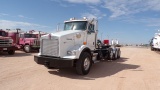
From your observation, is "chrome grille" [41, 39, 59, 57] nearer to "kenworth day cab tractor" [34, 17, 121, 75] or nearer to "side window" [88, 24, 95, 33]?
"kenworth day cab tractor" [34, 17, 121, 75]

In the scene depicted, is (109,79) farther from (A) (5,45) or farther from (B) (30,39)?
(B) (30,39)

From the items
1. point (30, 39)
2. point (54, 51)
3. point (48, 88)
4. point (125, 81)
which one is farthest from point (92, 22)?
point (30, 39)

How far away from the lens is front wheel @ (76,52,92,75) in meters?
9.03

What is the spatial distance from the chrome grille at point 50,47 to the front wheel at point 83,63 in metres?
1.08

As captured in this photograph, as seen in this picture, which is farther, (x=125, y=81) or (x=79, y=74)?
(x=79, y=74)

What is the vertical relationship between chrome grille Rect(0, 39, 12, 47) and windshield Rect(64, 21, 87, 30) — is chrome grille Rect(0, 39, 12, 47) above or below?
below

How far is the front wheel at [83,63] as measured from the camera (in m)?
9.03


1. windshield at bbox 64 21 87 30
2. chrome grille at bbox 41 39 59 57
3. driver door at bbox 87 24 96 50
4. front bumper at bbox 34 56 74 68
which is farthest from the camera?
driver door at bbox 87 24 96 50

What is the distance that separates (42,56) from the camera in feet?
30.8

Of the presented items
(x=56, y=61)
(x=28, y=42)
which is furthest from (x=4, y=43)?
(x=56, y=61)

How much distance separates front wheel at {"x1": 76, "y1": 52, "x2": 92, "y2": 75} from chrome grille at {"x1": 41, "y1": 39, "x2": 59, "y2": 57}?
1076 millimetres

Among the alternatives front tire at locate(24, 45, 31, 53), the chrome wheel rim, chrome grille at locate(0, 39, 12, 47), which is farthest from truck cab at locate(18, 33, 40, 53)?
the chrome wheel rim

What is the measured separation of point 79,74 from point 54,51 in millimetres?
1591

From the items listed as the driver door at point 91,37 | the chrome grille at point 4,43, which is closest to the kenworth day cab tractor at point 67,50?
the driver door at point 91,37
